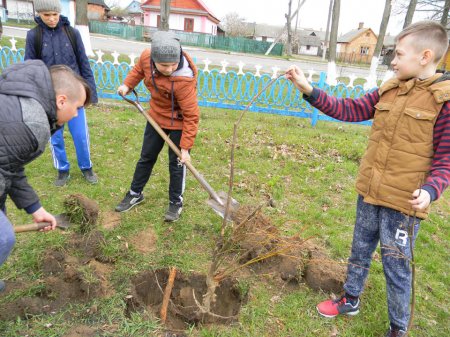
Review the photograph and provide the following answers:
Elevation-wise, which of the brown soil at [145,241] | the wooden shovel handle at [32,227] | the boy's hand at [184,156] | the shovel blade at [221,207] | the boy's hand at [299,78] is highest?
the boy's hand at [299,78]

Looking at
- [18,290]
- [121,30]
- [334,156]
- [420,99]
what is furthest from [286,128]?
[121,30]

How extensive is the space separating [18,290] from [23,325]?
0.35 meters

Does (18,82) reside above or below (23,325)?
above

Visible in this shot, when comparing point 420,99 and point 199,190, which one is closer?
point 420,99

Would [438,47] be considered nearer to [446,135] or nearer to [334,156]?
[446,135]

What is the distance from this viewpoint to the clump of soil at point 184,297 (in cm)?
254

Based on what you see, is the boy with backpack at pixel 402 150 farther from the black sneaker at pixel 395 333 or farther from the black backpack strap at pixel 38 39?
the black backpack strap at pixel 38 39

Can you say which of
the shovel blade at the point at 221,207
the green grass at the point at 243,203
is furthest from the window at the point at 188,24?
the shovel blade at the point at 221,207

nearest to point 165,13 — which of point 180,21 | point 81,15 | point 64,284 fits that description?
point 81,15

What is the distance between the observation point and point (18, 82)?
1.68 metres

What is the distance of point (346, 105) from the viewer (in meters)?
2.41

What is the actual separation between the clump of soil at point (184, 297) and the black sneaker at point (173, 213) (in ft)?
2.44

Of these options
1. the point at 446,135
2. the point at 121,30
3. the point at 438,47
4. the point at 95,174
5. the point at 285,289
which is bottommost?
the point at 285,289

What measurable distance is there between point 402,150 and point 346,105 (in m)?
0.54
